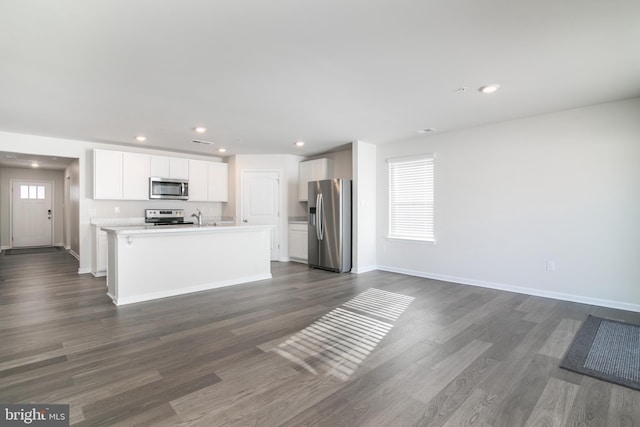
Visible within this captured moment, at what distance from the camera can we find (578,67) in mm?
2814

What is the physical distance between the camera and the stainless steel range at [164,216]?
6266 millimetres

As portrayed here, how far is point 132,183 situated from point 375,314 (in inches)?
201

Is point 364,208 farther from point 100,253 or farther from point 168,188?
point 100,253

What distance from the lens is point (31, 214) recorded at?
30.2 ft

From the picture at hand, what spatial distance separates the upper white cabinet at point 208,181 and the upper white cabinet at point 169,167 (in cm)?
13

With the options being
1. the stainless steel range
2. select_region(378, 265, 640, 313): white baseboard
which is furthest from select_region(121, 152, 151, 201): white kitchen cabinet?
select_region(378, 265, 640, 313): white baseboard

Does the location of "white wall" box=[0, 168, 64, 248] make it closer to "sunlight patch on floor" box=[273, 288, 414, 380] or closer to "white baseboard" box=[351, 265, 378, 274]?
"white baseboard" box=[351, 265, 378, 274]

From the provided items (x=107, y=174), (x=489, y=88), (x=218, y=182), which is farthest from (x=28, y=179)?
(x=489, y=88)

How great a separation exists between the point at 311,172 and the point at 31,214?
8.55m

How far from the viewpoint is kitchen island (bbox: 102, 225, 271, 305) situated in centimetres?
392

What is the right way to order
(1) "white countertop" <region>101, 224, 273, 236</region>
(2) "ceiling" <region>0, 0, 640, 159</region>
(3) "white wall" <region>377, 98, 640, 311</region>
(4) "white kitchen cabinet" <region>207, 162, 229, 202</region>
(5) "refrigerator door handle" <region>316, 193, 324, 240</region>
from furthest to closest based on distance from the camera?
(4) "white kitchen cabinet" <region>207, 162, 229, 202</region> → (5) "refrigerator door handle" <region>316, 193, 324, 240</region> → (1) "white countertop" <region>101, 224, 273, 236</region> → (3) "white wall" <region>377, 98, 640, 311</region> → (2) "ceiling" <region>0, 0, 640, 159</region>

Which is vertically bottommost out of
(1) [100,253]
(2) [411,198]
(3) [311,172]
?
(1) [100,253]

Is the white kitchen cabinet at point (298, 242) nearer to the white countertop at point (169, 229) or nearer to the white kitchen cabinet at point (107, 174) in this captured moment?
the white countertop at point (169, 229)

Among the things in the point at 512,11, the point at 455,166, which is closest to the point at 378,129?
the point at 455,166
